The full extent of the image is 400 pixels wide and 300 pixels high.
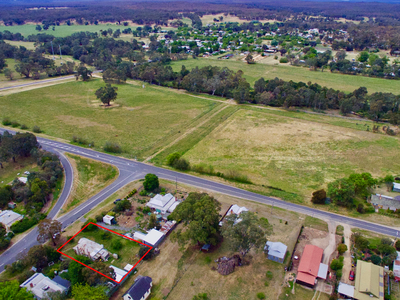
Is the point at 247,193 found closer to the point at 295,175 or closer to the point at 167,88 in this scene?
the point at 295,175

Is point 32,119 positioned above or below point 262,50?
below

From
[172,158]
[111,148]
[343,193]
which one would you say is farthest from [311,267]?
[111,148]

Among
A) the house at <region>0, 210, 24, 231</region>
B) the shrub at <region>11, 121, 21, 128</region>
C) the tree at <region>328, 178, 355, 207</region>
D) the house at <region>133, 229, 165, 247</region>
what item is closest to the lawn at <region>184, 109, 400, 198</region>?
the tree at <region>328, 178, 355, 207</region>

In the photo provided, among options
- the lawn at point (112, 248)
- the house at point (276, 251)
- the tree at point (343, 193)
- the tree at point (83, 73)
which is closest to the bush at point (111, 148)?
the lawn at point (112, 248)

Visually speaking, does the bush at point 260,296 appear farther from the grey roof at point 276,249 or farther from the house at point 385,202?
the house at point 385,202

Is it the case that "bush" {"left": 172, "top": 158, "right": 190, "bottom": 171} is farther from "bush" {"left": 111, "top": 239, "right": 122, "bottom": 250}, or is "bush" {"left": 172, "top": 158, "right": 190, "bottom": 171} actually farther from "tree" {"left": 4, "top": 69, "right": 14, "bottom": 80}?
"tree" {"left": 4, "top": 69, "right": 14, "bottom": 80}

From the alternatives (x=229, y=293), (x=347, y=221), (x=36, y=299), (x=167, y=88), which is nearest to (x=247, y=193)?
(x=347, y=221)

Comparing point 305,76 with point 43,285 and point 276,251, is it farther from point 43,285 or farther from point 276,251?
point 43,285
